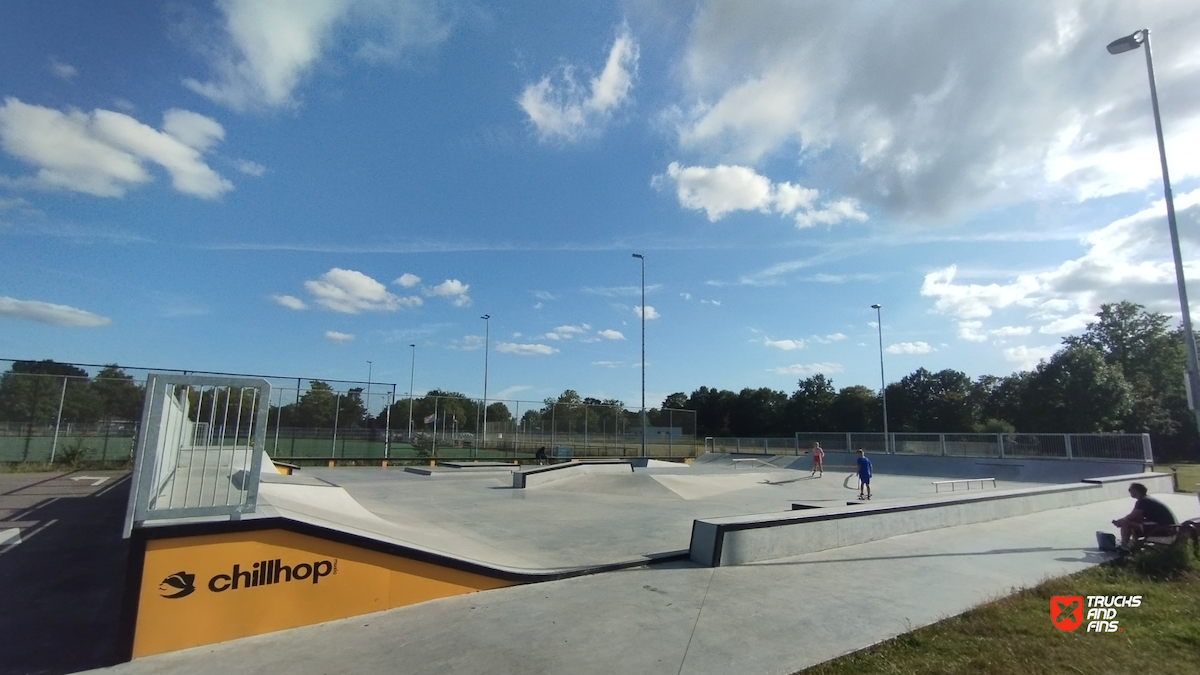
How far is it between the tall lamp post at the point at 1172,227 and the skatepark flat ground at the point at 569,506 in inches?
208

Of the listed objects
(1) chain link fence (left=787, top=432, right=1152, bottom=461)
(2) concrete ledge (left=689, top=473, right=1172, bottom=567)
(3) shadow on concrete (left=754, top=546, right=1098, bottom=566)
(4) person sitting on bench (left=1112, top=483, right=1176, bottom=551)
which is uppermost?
(1) chain link fence (left=787, top=432, right=1152, bottom=461)

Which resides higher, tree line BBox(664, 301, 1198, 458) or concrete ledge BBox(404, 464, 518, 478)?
tree line BBox(664, 301, 1198, 458)

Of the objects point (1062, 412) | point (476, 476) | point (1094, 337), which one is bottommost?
point (476, 476)

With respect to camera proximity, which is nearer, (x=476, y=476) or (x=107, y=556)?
(x=107, y=556)

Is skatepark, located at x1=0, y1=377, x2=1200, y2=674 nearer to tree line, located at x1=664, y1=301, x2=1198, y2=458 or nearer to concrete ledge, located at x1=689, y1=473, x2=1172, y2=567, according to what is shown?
concrete ledge, located at x1=689, y1=473, x2=1172, y2=567

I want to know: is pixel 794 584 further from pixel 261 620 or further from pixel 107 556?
pixel 107 556

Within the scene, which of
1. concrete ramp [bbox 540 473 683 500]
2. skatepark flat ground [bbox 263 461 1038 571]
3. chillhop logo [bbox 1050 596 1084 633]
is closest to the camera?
chillhop logo [bbox 1050 596 1084 633]

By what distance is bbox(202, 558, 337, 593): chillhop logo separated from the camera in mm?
4824

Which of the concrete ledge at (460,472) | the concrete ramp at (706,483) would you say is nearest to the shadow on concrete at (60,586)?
the concrete ledge at (460,472)

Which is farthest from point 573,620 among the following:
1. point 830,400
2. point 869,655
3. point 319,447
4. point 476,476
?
point 830,400

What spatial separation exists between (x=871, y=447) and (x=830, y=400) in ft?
152

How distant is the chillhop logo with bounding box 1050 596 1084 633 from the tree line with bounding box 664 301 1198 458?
169ft

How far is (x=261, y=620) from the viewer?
195 inches

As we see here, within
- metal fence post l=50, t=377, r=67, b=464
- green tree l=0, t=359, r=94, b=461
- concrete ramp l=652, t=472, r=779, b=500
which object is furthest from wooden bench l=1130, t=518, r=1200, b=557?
green tree l=0, t=359, r=94, b=461
